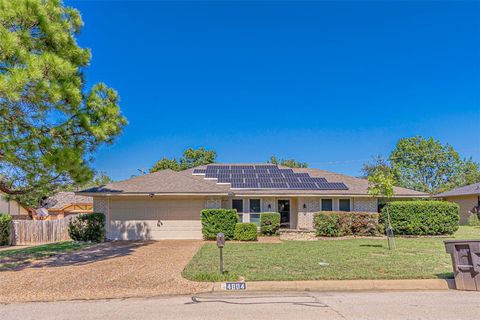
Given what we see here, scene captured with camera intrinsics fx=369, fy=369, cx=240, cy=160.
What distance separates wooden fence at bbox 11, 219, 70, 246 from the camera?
18.9 m

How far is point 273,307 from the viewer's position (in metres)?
6.27

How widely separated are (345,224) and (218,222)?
20.5ft

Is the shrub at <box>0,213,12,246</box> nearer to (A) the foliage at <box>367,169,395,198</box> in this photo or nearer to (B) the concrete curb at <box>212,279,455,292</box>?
(B) the concrete curb at <box>212,279,455,292</box>

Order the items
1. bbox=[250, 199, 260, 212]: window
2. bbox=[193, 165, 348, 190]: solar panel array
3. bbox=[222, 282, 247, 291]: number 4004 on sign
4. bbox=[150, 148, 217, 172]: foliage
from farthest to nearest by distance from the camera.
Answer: bbox=[150, 148, 217, 172]: foliage
bbox=[193, 165, 348, 190]: solar panel array
bbox=[250, 199, 260, 212]: window
bbox=[222, 282, 247, 291]: number 4004 on sign

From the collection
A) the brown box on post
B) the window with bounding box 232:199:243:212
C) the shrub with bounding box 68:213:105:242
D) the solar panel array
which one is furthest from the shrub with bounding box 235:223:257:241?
the brown box on post

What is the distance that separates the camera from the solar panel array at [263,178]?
20188 millimetres

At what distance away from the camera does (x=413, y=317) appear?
18.5 feet

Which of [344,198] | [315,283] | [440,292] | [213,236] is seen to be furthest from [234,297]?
[344,198]

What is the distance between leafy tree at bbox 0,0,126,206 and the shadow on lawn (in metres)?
2.25

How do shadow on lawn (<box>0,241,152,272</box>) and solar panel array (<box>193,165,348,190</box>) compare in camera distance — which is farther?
solar panel array (<box>193,165,348,190</box>)

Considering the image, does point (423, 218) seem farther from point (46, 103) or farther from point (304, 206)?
point (46, 103)

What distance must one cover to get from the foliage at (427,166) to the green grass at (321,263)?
135 ft

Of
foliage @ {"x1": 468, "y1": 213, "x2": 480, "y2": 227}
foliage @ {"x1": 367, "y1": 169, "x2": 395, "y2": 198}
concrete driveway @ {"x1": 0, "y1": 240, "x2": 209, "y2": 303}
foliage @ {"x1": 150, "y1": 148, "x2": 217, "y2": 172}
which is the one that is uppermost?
foliage @ {"x1": 150, "y1": 148, "x2": 217, "y2": 172}

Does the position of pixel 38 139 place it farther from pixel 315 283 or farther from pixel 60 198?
pixel 60 198
